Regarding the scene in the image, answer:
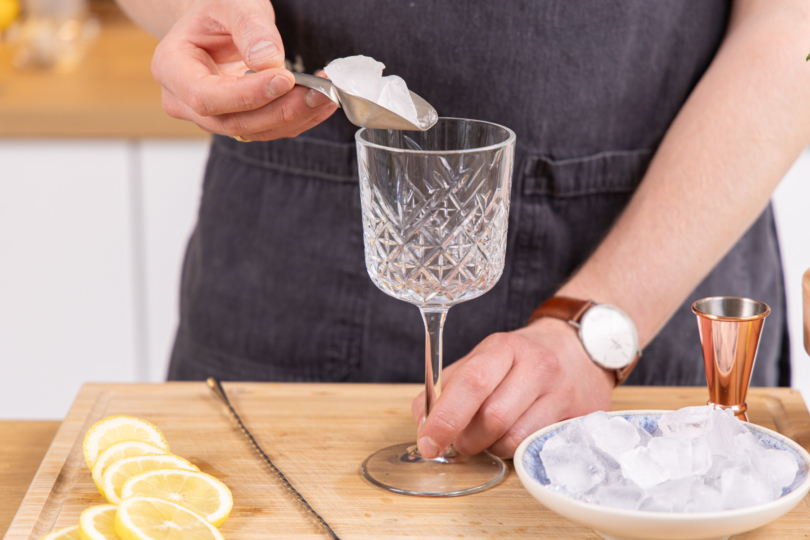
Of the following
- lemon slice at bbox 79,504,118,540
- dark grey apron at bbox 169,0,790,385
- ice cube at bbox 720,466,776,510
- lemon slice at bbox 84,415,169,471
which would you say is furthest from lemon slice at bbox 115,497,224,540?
dark grey apron at bbox 169,0,790,385

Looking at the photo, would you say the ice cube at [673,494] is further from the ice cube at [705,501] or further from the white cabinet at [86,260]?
Result: the white cabinet at [86,260]

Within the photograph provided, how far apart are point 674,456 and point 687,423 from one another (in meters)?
0.05

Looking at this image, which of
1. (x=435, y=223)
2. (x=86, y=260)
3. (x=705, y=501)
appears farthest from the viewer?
(x=86, y=260)

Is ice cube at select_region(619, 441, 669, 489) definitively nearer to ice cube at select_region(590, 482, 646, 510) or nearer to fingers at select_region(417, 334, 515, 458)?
ice cube at select_region(590, 482, 646, 510)

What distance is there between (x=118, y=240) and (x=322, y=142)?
0.92m

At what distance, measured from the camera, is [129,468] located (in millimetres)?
688

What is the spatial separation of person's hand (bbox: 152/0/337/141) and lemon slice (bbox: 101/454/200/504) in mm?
273

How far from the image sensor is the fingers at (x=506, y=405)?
28.7 inches

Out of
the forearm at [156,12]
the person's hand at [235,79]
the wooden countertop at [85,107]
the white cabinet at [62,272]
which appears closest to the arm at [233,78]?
the person's hand at [235,79]

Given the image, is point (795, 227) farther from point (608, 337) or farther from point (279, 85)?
point (279, 85)

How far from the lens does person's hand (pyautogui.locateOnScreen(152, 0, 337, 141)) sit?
692 mm

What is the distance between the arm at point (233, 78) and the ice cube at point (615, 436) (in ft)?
1.06

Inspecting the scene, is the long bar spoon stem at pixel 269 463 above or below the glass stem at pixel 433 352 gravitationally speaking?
below

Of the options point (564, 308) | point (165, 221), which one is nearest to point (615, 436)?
point (564, 308)
